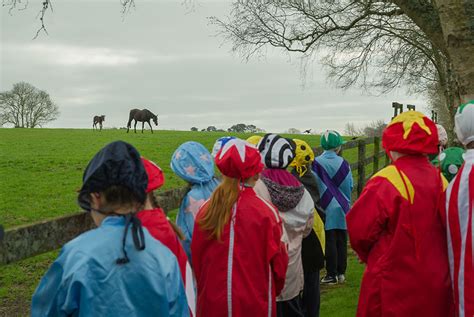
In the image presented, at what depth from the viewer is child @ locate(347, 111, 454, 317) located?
3834 millimetres

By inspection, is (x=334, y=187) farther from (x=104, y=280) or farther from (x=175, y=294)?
(x=104, y=280)

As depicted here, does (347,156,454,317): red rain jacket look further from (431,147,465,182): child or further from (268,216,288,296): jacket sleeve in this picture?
(431,147,465,182): child

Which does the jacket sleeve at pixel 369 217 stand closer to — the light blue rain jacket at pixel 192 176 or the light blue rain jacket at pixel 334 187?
the light blue rain jacket at pixel 192 176

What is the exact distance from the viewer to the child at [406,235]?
12.6ft

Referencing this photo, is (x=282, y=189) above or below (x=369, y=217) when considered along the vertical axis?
above

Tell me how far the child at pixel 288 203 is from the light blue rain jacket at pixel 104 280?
231 cm

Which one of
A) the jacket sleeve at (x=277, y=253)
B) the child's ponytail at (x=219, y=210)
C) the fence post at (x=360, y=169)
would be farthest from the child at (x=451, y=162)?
the fence post at (x=360, y=169)

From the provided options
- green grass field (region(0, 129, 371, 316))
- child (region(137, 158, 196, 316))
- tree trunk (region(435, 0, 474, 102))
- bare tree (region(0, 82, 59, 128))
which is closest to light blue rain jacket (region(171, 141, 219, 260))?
child (region(137, 158, 196, 316))

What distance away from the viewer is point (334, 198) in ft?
25.8

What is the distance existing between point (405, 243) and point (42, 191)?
32.9 ft

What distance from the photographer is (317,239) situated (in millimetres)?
5742


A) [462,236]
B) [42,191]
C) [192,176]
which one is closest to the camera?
[462,236]

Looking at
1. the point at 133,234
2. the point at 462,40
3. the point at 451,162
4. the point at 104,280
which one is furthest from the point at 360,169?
the point at 104,280

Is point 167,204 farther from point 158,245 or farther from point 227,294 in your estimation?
point 158,245
